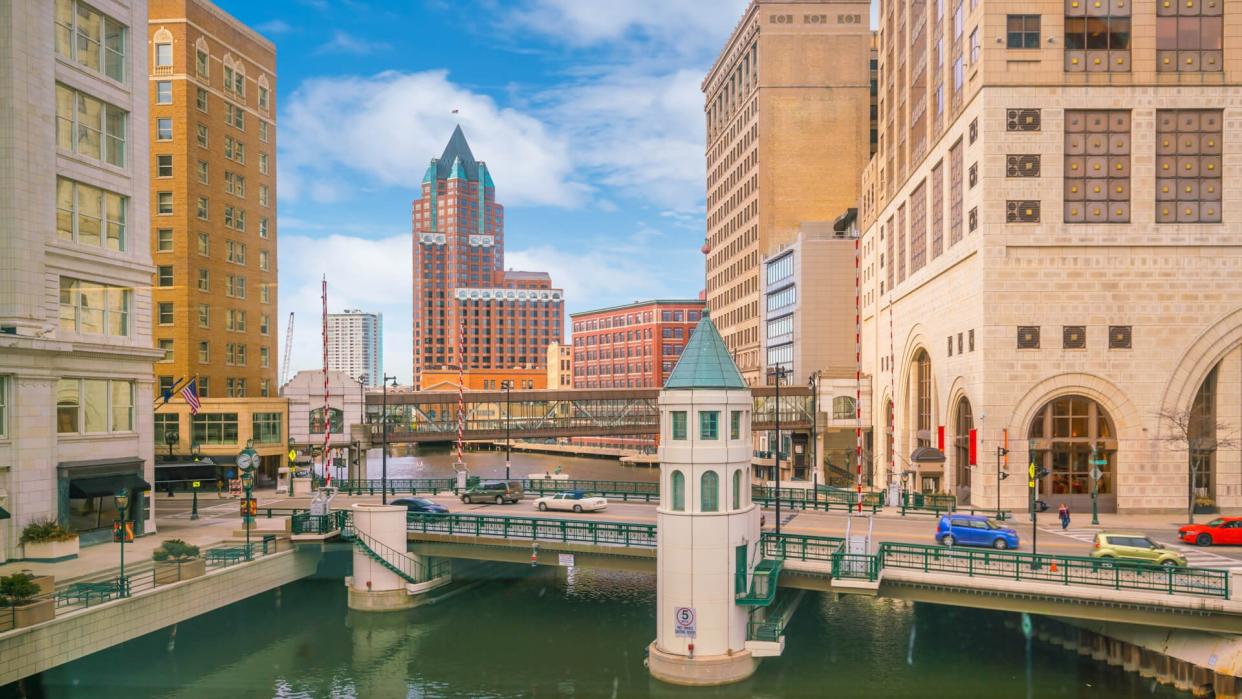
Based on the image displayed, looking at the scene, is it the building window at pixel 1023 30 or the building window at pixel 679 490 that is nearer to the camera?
the building window at pixel 679 490

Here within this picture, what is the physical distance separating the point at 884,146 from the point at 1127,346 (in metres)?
37.5

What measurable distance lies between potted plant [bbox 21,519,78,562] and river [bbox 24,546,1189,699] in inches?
200

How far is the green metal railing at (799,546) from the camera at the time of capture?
119ft

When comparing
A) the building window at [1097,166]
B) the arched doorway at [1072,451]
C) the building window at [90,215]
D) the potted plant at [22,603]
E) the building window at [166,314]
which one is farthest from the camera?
the building window at [166,314]

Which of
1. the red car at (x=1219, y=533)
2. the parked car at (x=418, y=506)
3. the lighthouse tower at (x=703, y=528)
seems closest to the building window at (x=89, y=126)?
the parked car at (x=418, y=506)

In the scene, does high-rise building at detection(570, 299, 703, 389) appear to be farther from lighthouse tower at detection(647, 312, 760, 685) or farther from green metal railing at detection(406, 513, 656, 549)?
lighthouse tower at detection(647, 312, 760, 685)

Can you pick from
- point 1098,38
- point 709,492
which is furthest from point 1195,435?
point 709,492

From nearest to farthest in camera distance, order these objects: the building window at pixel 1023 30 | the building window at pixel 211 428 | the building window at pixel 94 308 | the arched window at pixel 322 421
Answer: the building window at pixel 94 308 < the building window at pixel 1023 30 < the building window at pixel 211 428 < the arched window at pixel 322 421

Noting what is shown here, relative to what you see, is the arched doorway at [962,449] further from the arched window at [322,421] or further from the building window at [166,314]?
the building window at [166,314]

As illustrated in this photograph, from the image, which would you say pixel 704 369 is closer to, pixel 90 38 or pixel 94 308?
pixel 94 308

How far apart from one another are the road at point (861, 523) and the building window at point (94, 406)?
10.8m

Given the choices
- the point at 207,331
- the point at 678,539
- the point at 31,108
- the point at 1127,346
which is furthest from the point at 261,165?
the point at 1127,346

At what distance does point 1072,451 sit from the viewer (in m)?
55.9

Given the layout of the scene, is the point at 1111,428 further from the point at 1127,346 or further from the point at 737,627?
the point at 737,627
